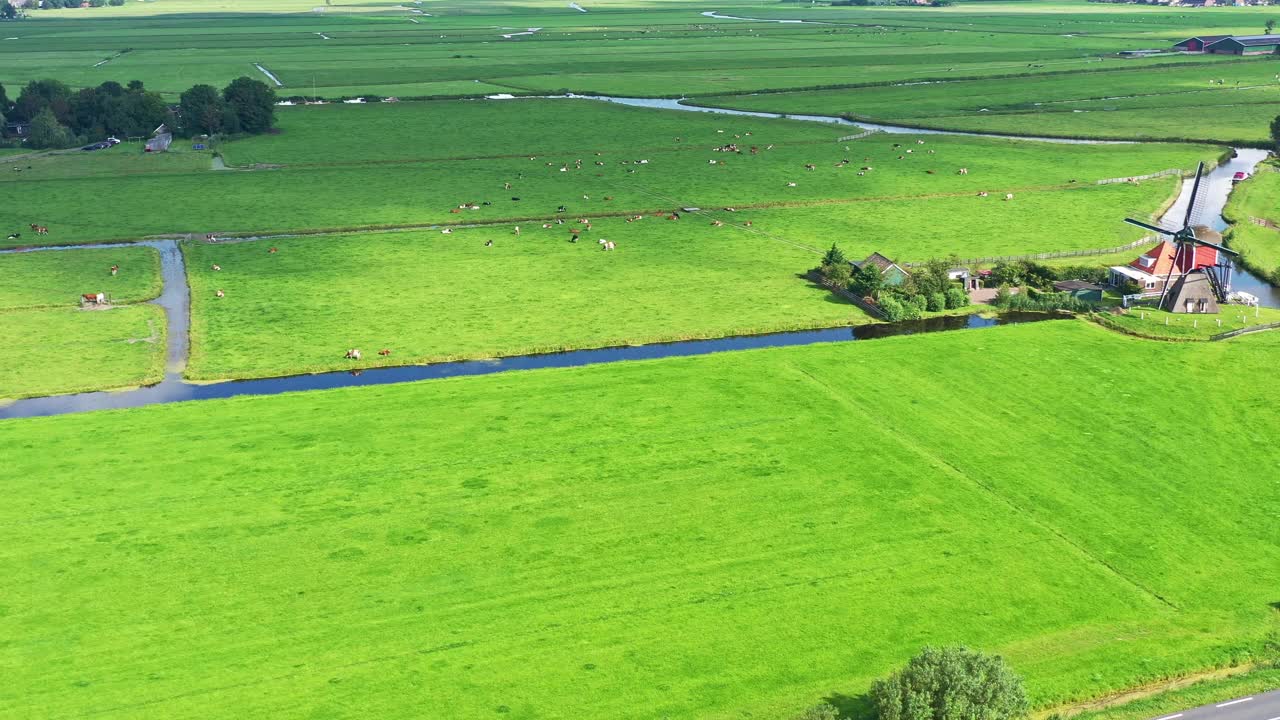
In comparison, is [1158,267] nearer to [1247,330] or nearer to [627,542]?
[1247,330]

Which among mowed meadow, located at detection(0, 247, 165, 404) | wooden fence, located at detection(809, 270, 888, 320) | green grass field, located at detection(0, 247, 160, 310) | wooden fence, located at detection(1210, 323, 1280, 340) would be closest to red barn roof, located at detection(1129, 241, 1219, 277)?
wooden fence, located at detection(1210, 323, 1280, 340)

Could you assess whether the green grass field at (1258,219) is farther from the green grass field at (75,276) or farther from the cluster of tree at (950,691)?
the green grass field at (75,276)

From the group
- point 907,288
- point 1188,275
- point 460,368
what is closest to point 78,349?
point 460,368

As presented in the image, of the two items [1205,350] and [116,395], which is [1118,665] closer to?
[1205,350]

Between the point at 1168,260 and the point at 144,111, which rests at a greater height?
the point at 144,111

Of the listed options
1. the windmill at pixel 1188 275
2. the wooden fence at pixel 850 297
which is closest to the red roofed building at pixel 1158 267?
the windmill at pixel 1188 275

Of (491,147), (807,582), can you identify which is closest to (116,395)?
(807,582)
